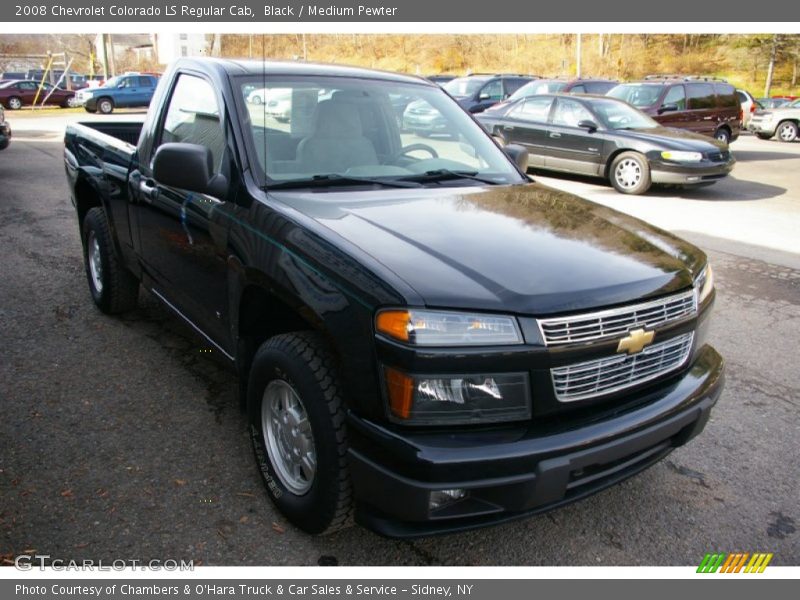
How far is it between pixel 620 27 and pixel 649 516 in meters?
4.52

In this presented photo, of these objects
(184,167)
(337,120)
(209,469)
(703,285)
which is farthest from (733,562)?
(184,167)

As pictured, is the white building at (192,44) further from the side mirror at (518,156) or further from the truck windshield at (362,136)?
the side mirror at (518,156)

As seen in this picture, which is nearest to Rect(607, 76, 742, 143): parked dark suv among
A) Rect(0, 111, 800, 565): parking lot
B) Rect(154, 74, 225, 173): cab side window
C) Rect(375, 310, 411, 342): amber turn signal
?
Rect(0, 111, 800, 565): parking lot

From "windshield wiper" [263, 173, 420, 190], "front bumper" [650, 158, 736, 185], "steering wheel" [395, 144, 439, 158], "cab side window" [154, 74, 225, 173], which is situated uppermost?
"cab side window" [154, 74, 225, 173]

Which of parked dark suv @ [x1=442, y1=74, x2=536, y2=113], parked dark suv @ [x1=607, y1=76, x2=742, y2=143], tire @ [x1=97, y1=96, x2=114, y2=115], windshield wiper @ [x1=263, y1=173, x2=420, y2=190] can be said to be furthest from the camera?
tire @ [x1=97, y1=96, x2=114, y2=115]

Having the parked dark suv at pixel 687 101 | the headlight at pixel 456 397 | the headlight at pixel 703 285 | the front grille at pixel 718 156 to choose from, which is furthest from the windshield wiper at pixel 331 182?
the parked dark suv at pixel 687 101

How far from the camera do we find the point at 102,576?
2465 millimetres

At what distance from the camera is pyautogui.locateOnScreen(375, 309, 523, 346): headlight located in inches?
84.2

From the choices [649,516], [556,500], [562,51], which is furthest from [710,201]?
[562,51]

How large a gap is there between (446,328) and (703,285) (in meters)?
1.29

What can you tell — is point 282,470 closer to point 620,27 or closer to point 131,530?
point 131,530

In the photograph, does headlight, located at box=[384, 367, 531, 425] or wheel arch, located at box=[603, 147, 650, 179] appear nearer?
headlight, located at box=[384, 367, 531, 425]

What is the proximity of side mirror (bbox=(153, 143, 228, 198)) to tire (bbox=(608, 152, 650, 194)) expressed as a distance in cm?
908

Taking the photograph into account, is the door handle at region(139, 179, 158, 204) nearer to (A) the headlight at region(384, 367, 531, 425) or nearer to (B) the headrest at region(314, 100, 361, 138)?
(B) the headrest at region(314, 100, 361, 138)
